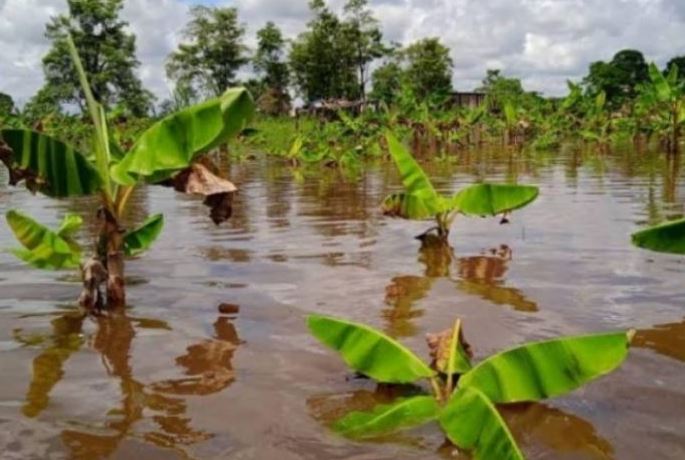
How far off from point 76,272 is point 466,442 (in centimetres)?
335

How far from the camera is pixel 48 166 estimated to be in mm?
3604

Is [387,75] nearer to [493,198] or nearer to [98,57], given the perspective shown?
[98,57]

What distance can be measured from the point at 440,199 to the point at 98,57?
167ft

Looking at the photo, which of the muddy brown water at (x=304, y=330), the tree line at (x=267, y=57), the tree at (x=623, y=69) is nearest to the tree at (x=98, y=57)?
the tree line at (x=267, y=57)

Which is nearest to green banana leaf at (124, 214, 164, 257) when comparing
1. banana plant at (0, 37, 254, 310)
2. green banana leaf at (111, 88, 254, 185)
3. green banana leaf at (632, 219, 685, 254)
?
banana plant at (0, 37, 254, 310)

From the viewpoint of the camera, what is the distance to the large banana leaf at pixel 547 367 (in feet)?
6.68

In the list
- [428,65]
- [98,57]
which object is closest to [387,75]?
[428,65]

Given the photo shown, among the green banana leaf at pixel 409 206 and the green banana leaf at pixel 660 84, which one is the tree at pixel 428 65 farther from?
the green banana leaf at pixel 409 206

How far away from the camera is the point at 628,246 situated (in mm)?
5008

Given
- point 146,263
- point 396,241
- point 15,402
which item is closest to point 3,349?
point 15,402

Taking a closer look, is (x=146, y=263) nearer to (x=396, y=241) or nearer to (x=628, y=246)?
(x=396, y=241)

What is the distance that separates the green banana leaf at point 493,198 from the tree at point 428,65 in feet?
153

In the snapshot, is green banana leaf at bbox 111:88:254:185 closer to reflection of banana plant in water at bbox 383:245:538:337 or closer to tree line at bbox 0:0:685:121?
reflection of banana plant in water at bbox 383:245:538:337

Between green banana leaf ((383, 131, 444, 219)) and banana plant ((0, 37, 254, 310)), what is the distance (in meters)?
1.58
